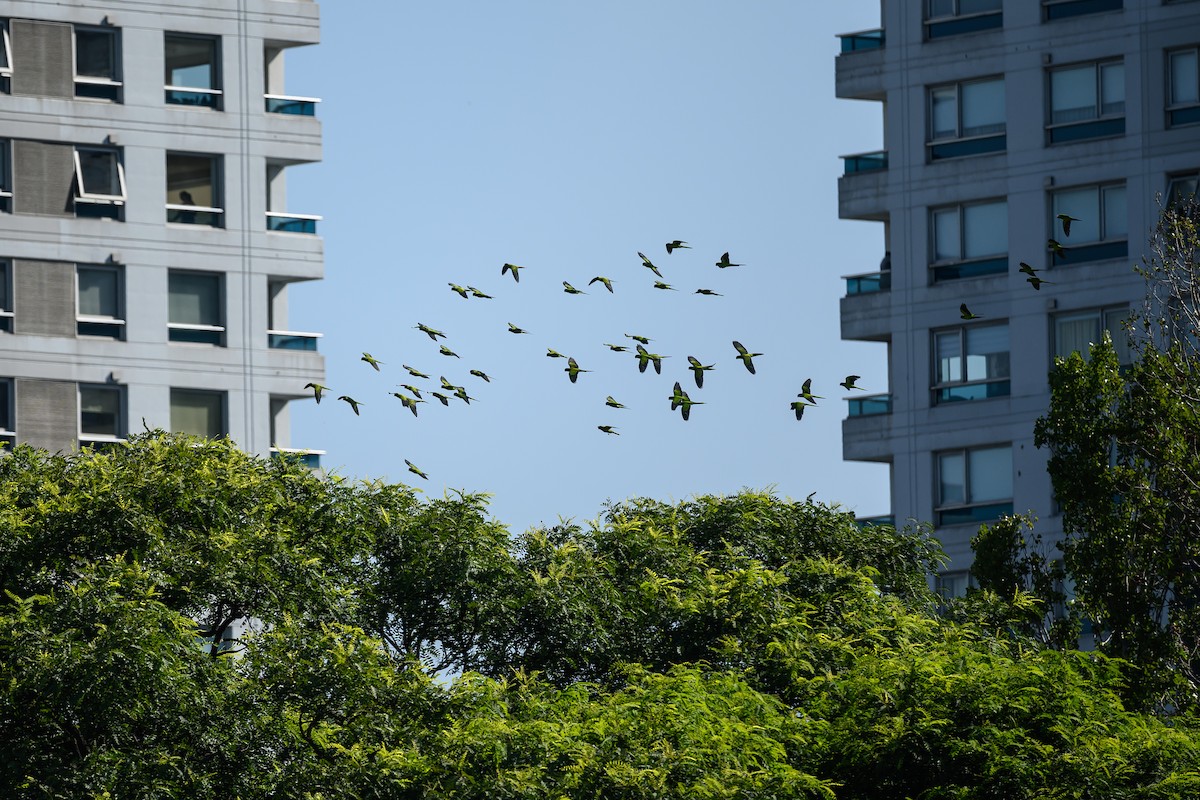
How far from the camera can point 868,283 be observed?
206ft

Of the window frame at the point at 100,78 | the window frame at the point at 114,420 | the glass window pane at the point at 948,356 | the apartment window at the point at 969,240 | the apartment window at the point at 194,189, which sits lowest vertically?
the window frame at the point at 114,420

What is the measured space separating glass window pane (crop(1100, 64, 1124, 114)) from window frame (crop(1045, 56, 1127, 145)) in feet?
0.08

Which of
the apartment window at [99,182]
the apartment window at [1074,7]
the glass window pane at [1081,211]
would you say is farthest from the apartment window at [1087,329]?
the apartment window at [99,182]

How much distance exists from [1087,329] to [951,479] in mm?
4681

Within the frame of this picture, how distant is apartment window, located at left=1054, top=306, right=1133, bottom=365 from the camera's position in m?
58.8

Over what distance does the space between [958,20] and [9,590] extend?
35.3m

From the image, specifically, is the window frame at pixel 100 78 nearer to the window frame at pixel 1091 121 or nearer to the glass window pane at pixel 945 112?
the glass window pane at pixel 945 112

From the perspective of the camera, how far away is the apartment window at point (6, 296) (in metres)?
56.4

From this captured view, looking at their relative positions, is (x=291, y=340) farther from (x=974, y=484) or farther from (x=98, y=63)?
(x=974, y=484)

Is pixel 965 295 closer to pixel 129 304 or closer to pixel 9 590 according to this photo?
pixel 129 304

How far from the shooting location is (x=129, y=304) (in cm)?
5781

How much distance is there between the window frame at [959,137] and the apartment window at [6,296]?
21.5 m

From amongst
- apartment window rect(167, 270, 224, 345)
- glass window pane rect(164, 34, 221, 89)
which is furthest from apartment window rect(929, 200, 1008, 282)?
glass window pane rect(164, 34, 221, 89)

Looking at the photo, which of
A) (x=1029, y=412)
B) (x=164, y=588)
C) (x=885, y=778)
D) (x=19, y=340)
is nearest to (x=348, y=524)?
(x=164, y=588)
